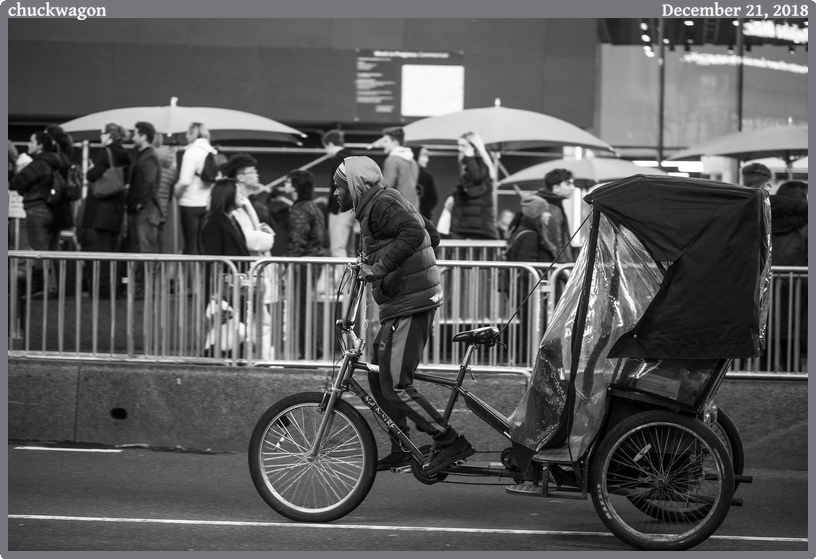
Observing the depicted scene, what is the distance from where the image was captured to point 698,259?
557 cm

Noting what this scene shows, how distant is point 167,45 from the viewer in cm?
1962

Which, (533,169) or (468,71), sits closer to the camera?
(533,169)

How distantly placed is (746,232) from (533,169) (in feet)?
40.9

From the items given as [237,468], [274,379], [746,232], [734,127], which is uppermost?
[734,127]

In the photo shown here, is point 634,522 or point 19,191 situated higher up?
point 19,191

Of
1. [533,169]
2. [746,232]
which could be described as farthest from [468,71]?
[746,232]

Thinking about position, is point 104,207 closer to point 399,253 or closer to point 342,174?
point 342,174

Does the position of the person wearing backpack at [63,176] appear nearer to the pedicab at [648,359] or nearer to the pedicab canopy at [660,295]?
the pedicab at [648,359]

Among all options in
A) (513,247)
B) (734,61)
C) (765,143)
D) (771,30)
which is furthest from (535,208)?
(771,30)

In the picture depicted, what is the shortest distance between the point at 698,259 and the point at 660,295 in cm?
26

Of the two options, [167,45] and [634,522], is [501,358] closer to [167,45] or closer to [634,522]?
Result: [634,522]

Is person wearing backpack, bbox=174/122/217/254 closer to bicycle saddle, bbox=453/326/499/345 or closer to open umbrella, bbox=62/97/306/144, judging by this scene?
open umbrella, bbox=62/97/306/144

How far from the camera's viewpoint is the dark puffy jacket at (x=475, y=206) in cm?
1190

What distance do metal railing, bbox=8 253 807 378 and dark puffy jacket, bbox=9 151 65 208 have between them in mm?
2982
